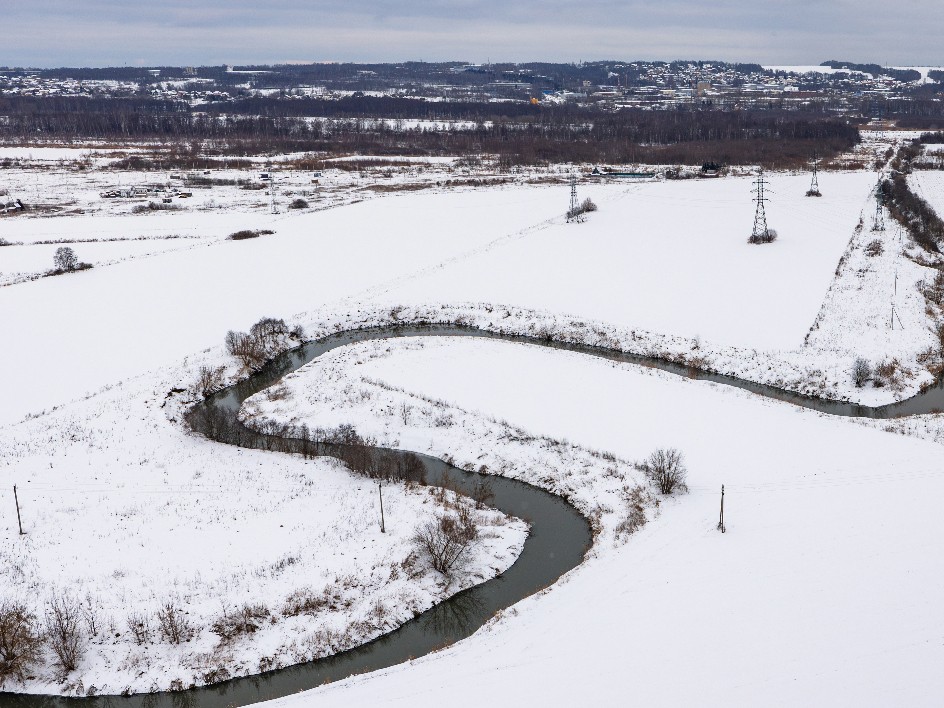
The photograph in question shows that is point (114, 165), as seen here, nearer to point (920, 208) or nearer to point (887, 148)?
point (920, 208)

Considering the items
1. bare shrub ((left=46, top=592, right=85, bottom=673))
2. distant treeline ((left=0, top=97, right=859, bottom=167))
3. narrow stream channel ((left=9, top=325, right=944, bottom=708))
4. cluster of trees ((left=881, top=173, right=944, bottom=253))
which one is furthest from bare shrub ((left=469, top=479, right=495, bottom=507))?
distant treeline ((left=0, top=97, right=859, bottom=167))

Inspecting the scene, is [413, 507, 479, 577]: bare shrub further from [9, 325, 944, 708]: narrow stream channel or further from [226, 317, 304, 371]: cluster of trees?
[226, 317, 304, 371]: cluster of trees

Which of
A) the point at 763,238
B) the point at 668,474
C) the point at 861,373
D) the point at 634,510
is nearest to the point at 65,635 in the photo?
the point at 634,510

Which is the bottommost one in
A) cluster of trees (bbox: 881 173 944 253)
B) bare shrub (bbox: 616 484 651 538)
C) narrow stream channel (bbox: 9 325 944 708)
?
narrow stream channel (bbox: 9 325 944 708)

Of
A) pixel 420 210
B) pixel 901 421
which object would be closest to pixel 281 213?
pixel 420 210

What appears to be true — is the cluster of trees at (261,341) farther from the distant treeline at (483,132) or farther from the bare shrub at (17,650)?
the distant treeline at (483,132)

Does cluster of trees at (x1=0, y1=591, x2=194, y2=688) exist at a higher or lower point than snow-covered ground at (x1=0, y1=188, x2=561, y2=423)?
lower

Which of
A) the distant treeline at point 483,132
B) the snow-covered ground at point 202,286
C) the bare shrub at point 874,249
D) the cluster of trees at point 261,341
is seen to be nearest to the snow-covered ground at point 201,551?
the snow-covered ground at point 202,286

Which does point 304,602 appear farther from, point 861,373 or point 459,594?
point 861,373
